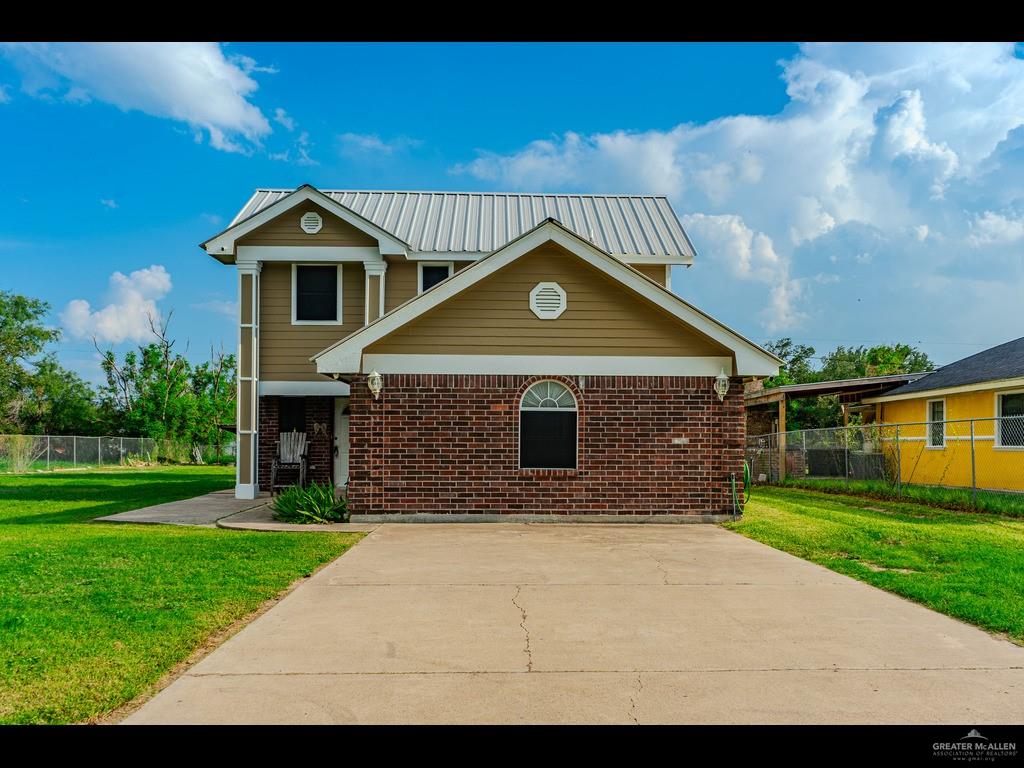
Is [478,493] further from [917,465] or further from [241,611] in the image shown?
[917,465]

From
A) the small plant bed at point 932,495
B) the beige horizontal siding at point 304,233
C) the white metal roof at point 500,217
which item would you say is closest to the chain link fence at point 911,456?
the small plant bed at point 932,495

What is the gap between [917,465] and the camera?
73.0 feet

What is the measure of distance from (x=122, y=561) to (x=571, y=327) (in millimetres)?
7520

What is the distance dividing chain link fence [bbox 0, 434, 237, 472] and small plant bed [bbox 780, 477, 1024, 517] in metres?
31.4

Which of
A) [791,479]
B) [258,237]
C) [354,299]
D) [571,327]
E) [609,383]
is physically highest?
[258,237]

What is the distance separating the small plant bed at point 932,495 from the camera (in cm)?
1415

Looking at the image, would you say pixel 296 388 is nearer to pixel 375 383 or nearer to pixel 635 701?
pixel 375 383

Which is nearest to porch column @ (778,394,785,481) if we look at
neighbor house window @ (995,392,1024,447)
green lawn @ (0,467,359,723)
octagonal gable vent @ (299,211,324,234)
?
neighbor house window @ (995,392,1024,447)

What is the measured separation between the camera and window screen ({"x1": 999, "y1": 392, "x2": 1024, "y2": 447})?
18.0 m

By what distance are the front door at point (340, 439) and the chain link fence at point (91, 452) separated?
74.6 feet

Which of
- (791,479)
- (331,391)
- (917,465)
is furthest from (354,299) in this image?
(917,465)

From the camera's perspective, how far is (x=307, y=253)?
16.5m

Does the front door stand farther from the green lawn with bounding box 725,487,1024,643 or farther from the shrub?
the green lawn with bounding box 725,487,1024,643

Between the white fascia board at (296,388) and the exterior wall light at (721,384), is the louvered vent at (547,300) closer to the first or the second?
the exterior wall light at (721,384)
